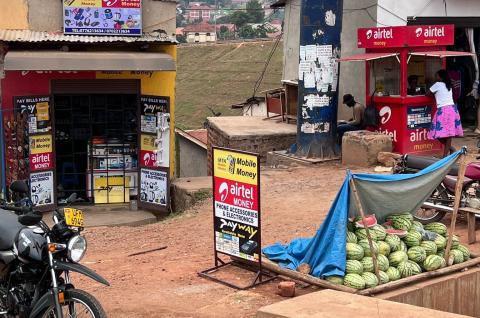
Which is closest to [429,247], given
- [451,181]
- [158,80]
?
[451,181]

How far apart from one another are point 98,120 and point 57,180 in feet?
4.64

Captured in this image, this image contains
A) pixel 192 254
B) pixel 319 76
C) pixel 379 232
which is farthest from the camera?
pixel 319 76

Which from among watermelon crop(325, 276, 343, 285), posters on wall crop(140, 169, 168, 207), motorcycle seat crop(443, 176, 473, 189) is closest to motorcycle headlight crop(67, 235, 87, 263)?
watermelon crop(325, 276, 343, 285)

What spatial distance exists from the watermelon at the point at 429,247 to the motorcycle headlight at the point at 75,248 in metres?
3.70

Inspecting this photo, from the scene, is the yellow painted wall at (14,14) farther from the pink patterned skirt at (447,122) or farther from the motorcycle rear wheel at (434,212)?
the motorcycle rear wheel at (434,212)

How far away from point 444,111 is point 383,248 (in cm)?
712

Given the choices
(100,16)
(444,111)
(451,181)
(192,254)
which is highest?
(100,16)

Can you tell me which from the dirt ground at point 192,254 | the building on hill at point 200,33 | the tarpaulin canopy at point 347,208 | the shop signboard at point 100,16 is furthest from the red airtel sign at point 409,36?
the building on hill at point 200,33

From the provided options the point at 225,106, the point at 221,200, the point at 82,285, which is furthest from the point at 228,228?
the point at 225,106

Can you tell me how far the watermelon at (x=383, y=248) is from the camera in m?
7.32

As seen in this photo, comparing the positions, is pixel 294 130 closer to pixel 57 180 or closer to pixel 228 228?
pixel 57 180

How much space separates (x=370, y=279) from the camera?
6.98 m

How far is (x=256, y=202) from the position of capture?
24.2 ft

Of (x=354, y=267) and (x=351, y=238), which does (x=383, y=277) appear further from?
(x=351, y=238)
